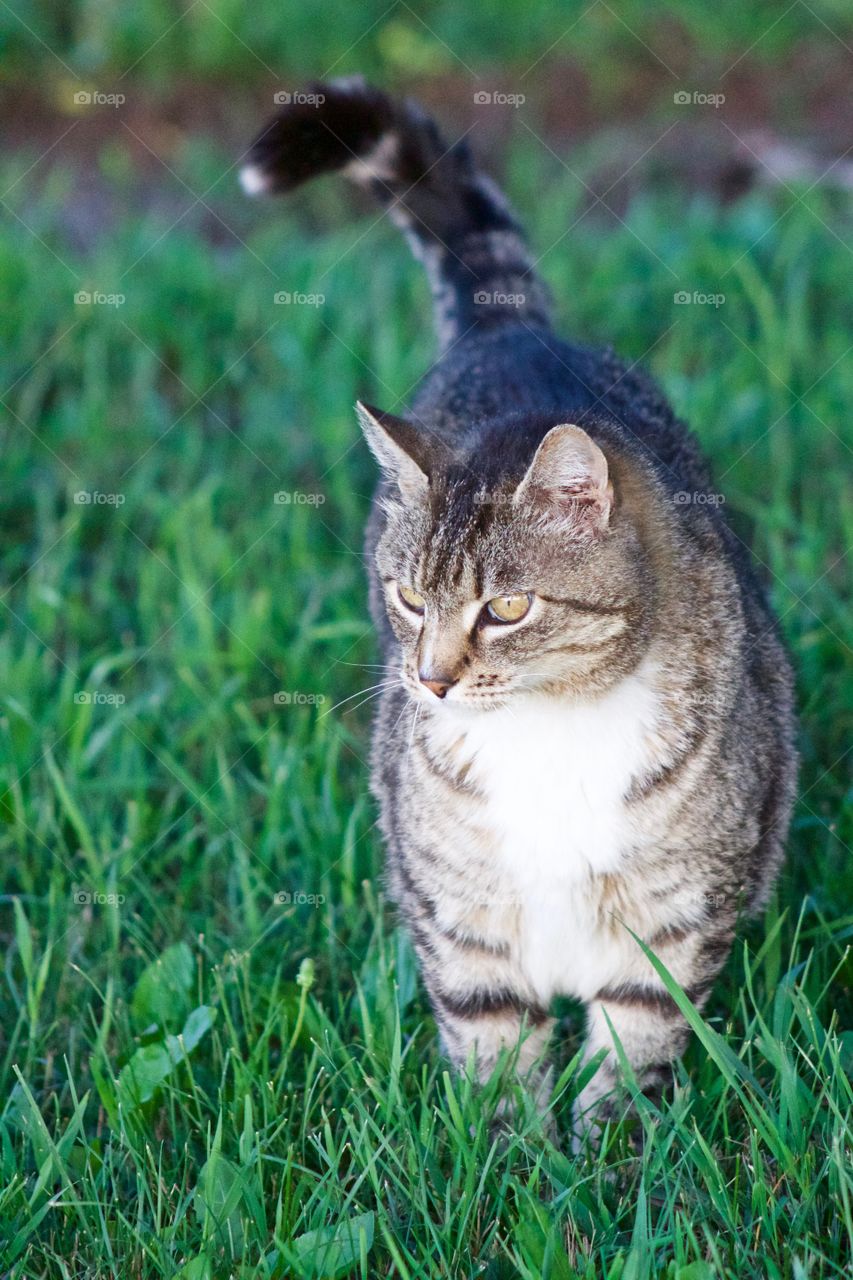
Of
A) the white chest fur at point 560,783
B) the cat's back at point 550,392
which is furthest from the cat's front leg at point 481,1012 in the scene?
the cat's back at point 550,392

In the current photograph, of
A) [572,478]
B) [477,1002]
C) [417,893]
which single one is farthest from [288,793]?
[572,478]

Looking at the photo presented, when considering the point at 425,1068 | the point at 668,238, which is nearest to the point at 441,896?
the point at 425,1068

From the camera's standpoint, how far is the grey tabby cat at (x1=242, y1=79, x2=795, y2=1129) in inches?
96.7

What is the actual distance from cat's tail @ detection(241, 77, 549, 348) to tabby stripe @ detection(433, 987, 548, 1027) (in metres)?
1.78

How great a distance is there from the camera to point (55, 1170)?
100 inches

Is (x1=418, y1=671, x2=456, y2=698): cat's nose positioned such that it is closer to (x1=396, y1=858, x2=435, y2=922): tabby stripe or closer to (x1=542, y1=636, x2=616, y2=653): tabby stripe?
(x1=542, y1=636, x2=616, y2=653): tabby stripe

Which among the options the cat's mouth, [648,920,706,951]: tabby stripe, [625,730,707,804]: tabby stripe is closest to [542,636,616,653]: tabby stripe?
the cat's mouth

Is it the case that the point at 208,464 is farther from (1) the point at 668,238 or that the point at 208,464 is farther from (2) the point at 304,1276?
(2) the point at 304,1276

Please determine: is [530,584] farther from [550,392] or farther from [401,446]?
[550,392]

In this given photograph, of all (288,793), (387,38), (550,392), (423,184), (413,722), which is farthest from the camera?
(387,38)

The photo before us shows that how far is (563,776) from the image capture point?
8.12 feet

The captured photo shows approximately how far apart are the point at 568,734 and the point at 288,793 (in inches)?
46.5

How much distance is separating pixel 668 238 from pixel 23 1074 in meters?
4.28

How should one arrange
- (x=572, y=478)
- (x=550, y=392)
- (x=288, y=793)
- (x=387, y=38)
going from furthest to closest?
(x=387, y=38) < (x=288, y=793) < (x=550, y=392) < (x=572, y=478)
